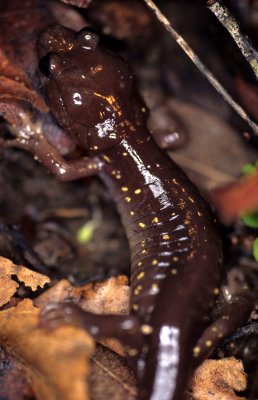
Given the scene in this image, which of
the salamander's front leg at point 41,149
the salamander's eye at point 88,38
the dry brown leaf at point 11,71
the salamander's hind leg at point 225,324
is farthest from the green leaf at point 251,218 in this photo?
the dry brown leaf at point 11,71

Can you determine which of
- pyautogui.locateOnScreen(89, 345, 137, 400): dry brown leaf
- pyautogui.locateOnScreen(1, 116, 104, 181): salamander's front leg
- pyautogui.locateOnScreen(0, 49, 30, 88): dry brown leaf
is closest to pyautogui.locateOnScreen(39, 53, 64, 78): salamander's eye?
pyautogui.locateOnScreen(0, 49, 30, 88): dry brown leaf

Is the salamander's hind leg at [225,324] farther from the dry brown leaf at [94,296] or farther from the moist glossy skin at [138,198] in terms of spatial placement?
the dry brown leaf at [94,296]

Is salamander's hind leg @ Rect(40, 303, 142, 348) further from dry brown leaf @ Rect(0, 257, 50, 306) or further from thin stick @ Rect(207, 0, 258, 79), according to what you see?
thin stick @ Rect(207, 0, 258, 79)

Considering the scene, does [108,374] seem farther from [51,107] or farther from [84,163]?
[51,107]

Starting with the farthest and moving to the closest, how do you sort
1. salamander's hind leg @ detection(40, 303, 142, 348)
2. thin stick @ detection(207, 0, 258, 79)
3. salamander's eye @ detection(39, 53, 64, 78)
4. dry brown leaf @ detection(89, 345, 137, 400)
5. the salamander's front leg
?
the salamander's front leg
salamander's eye @ detection(39, 53, 64, 78)
thin stick @ detection(207, 0, 258, 79)
salamander's hind leg @ detection(40, 303, 142, 348)
dry brown leaf @ detection(89, 345, 137, 400)

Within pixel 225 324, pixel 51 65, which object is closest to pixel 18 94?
pixel 51 65

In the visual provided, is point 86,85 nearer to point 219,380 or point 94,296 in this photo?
point 94,296

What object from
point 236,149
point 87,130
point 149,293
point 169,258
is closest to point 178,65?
point 236,149
